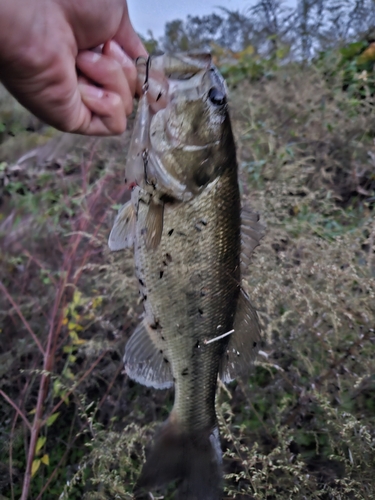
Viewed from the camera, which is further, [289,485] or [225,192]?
[289,485]

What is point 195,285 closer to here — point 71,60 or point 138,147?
point 138,147

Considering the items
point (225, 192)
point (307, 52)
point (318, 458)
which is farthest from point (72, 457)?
point (307, 52)

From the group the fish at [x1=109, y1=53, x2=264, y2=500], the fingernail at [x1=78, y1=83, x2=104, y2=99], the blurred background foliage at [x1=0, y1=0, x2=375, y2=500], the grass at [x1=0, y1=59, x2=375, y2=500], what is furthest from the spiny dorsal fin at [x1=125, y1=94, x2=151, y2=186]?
the grass at [x1=0, y1=59, x2=375, y2=500]

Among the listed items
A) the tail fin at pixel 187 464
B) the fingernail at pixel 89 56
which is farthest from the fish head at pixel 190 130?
the tail fin at pixel 187 464

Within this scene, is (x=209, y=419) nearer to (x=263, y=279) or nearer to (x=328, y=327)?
(x=263, y=279)

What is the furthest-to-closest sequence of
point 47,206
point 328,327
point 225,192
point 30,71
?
point 47,206
point 328,327
point 30,71
point 225,192

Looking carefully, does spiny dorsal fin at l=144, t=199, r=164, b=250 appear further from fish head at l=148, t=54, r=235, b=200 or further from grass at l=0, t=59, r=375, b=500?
grass at l=0, t=59, r=375, b=500

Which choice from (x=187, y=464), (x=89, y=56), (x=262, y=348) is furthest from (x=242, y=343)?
(x=89, y=56)
